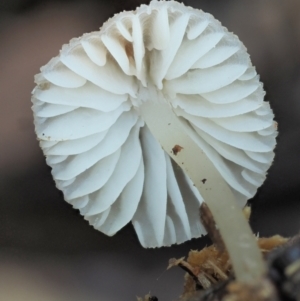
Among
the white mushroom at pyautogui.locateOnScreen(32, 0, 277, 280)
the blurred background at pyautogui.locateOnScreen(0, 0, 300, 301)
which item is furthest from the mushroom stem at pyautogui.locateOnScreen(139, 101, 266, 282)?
the blurred background at pyautogui.locateOnScreen(0, 0, 300, 301)

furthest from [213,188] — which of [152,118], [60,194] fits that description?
[60,194]

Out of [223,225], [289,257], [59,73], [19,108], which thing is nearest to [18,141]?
[19,108]

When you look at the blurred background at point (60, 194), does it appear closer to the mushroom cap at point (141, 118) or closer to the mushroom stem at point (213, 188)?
the mushroom cap at point (141, 118)

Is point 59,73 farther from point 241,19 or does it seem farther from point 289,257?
point 241,19

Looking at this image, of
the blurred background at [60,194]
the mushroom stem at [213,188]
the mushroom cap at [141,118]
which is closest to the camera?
the mushroom stem at [213,188]

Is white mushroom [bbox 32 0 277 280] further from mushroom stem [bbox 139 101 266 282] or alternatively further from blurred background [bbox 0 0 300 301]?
blurred background [bbox 0 0 300 301]

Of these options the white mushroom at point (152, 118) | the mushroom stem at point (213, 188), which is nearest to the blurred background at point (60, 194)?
the white mushroom at point (152, 118)

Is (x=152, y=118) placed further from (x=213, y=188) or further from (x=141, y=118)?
(x=213, y=188)
